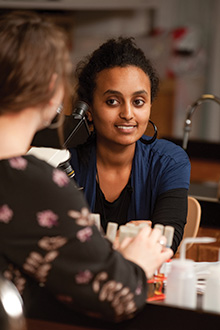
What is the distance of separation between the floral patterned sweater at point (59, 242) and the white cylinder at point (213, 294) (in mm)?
202

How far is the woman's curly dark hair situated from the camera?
82.7 inches

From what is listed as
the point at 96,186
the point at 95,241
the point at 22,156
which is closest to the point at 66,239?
the point at 95,241

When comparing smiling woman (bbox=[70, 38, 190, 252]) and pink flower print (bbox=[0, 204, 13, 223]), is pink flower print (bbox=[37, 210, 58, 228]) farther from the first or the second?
smiling woman (bbox=[70, 38, 190, 252])

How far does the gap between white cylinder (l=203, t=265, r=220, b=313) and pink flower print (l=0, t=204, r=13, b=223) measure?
0.46m

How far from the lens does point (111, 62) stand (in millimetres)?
2104

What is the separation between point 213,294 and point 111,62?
1039 millimetres

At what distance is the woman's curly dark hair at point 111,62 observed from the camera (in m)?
2.10

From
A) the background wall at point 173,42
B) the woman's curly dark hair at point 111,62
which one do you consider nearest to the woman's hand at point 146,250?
the woman's curly dark hair at point 111,62

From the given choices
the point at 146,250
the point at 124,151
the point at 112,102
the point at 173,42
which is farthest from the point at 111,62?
the point at 173,42

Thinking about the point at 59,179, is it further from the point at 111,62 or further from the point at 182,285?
the point at 111,62

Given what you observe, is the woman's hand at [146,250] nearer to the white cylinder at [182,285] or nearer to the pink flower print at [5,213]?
the white cylinder at [182,285]

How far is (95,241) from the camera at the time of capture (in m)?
1.14

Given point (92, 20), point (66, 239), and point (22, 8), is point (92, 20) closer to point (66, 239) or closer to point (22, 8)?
point (22, 8)

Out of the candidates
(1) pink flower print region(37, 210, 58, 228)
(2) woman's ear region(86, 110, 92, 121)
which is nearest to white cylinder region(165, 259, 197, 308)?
(1) pink flower print region(37, 210, 58, 228)
